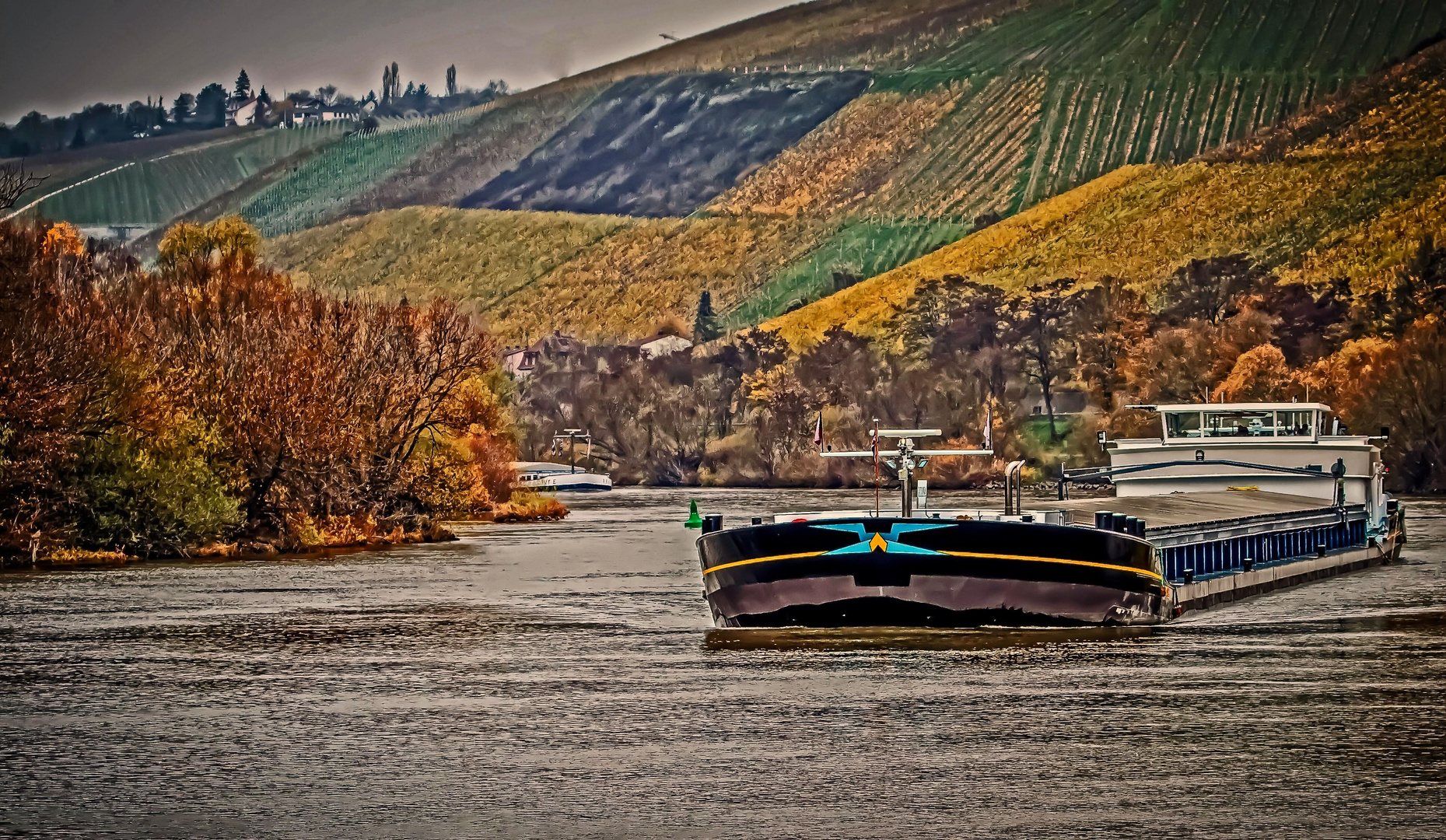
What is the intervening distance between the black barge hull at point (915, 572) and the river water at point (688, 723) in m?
0.46

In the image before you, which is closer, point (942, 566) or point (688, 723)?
point (688, 723)

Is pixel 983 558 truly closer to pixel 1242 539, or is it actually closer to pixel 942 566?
pixel 942 566

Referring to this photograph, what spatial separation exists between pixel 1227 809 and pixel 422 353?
164 ft

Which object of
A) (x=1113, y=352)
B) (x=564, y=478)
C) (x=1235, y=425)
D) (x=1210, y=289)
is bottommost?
(x=564, y=478)

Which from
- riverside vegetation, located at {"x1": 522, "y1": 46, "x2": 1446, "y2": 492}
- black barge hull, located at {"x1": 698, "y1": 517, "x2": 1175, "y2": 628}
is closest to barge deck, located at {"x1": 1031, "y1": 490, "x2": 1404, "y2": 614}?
black barge hull, located at {"x1": 698, "y1": 517, "x2": 1175, "y2": 628}

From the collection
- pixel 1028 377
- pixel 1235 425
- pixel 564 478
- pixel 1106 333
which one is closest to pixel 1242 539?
pixel 1235 425

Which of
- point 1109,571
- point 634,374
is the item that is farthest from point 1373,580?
point 634,374

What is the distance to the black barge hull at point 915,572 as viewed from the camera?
31.2 meters

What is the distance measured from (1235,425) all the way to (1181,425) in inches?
59.3

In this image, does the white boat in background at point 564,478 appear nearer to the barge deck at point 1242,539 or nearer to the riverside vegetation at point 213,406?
the riverside vegetation at point 213,406

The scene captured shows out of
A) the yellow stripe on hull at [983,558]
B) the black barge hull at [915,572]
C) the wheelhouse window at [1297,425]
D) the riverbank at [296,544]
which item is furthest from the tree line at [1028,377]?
the black barge hull at [915,572]

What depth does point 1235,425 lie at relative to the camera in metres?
58.0

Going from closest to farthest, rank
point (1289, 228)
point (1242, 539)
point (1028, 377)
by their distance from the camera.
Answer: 1. point (1242, 539)
2. point (1028, 377)
3. point (1289, 228)

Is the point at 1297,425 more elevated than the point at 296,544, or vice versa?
the point at 1297,425
